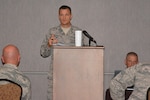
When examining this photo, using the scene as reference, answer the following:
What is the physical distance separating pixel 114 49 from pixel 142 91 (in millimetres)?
2743

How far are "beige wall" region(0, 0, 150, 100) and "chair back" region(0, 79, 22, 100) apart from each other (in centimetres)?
302

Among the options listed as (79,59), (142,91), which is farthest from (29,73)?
(142,91)

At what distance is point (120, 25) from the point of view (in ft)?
17.3

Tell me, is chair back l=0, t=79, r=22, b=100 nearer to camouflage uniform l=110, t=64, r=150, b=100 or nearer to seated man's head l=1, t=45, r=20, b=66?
seated man's head l=1, t=45, r=20, b=66

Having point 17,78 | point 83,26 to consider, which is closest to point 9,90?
point 17,78

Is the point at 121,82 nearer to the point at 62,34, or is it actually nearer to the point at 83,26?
the point at 62,34

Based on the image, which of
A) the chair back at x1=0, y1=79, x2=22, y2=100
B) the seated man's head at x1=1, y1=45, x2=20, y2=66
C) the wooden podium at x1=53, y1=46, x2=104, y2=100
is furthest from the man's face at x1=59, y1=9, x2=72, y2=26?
the chair back at x1=0, y1=79, x2=22, y2=100

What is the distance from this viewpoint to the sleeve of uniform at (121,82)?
2.62 m

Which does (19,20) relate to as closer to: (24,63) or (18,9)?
(18,9)

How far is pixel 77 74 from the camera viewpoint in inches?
112

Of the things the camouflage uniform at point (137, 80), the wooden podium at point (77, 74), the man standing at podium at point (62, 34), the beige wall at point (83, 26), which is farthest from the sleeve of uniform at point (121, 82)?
the beige wall at point (83, 26)

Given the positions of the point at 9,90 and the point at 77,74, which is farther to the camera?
the point at 77,74

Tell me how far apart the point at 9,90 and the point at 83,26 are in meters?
3.20

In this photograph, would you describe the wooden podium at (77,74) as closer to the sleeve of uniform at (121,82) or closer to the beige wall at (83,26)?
the sleeve of uniform at (121,82)
